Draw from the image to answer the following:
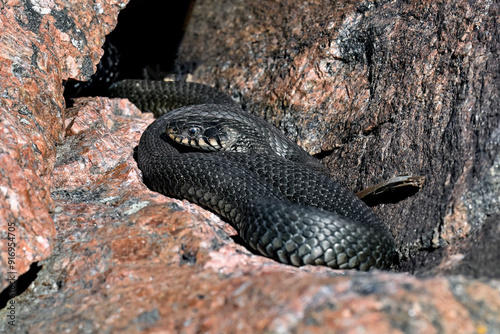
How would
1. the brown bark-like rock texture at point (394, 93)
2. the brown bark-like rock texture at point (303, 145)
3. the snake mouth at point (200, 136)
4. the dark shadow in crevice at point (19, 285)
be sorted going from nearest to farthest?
1. the brown bark-like rock texture at point (303, 145)
2. the dark shadow in crevice at point (19, 285)
3. the brown bark-like rock texture at point (394, 93)
4. the snake mouth at point (200, 136)

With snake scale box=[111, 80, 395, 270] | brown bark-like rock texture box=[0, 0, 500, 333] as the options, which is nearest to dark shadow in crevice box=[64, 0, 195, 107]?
snake scale box=[111, 80, 395, 270]

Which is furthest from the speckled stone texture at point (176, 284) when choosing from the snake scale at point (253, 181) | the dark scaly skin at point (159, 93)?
the dark scaly skin at point (159, 93)

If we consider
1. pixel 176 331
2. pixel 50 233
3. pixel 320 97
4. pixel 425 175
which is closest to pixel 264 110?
pixel 320 97

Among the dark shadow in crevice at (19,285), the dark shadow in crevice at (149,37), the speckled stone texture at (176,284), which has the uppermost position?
the dark shadow in crevice at (149,37)

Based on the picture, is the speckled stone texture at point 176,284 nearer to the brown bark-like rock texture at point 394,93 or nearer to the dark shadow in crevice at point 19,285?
the dark shadow in crevice at point 19,285

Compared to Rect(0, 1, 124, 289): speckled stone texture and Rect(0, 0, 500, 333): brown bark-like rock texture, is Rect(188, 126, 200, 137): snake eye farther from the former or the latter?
Rect(0, 1, 124, 289): speckled stone texture

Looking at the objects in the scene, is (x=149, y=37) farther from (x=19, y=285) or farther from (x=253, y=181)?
(x=19, y=285)

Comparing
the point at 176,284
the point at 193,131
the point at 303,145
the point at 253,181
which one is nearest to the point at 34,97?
the point at 193,131

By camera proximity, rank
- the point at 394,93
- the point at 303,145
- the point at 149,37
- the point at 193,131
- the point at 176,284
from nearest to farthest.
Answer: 1. the point at 176,284
2. the point at 394,93
3. the point at 193,131
4. the point at 303,145
5. the point at 149,37
